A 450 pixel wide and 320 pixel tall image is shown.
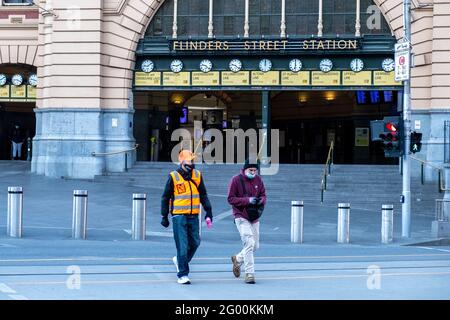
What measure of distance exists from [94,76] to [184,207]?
21417mm

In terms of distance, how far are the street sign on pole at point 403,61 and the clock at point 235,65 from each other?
493 inches

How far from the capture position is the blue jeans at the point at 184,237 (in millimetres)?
10609

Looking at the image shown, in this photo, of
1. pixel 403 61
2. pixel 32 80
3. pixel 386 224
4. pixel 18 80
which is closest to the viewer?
pixel 386 224

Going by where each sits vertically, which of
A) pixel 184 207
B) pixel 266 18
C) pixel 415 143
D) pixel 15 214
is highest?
pixel 266 18

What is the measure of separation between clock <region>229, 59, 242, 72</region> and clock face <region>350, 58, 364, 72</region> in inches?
181

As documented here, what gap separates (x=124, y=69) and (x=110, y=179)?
4.79 meters

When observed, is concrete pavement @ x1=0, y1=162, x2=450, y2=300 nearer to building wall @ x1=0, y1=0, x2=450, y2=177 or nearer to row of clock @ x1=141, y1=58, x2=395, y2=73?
building wall @ x1=0, y1=0, x2=450, y2=177

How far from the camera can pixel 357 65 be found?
3170cm

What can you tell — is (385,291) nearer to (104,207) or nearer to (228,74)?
(104,207)

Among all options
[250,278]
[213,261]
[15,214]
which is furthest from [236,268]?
[15,214]

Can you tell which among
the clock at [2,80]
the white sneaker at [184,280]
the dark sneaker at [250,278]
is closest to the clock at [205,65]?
the clock at [2,80]

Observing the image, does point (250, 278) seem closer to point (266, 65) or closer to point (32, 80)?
point (266, 65)

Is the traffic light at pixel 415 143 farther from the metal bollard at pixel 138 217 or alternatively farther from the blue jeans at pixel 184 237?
the blue jeans at pixel 184 237

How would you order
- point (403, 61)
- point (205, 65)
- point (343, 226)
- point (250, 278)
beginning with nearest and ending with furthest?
point (250, 278) → point (343, 226) → point (403, 61) → point (205, 65)
